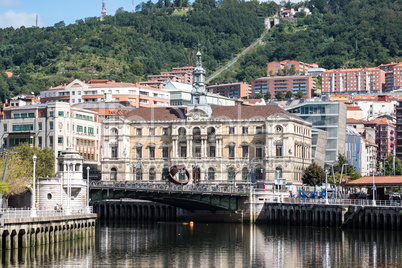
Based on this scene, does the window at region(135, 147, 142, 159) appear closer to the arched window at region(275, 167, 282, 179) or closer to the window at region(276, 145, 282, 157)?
the window at region(276, 145, 282, 157)

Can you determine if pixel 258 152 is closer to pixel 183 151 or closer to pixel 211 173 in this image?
pixel 211 173

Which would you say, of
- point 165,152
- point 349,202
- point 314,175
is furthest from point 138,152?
point 349,202

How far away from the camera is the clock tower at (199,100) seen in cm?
18238

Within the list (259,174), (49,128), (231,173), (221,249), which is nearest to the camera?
(221,249)

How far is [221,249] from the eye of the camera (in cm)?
10669

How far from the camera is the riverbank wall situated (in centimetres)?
9019

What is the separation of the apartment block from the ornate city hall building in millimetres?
7457

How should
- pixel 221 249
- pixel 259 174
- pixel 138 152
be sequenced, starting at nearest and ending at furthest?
pixel 221 249, pixel 259 174, pixel 138 152

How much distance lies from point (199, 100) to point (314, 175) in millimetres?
28513

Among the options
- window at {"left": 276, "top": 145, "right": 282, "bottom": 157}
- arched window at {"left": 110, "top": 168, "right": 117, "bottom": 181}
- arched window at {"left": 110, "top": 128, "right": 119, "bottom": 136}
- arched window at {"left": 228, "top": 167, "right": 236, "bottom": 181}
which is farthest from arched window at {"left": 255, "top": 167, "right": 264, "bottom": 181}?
arched window at {"left": 110, "top": 128, "right": 119, "bottom": 136}

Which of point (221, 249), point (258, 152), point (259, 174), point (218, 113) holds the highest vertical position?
point (218, 113)

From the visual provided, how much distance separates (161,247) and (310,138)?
86484 millimetres

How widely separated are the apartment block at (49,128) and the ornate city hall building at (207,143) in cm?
746

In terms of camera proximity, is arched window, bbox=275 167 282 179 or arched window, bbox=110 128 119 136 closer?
arched window, bbox=275 167 282 179
